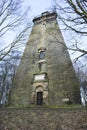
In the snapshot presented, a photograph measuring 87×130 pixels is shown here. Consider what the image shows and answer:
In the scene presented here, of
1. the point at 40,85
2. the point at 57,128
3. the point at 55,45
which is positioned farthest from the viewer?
the point at 55,45

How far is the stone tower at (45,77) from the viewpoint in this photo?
19.5 metres

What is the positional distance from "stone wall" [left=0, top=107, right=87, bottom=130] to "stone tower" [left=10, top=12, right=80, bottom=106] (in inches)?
298

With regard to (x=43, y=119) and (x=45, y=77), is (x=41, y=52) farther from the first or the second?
(x=43, y=119)

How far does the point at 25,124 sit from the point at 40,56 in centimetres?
1264

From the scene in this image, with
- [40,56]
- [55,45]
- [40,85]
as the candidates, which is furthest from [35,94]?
[55,45]

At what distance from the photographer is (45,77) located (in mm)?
20641

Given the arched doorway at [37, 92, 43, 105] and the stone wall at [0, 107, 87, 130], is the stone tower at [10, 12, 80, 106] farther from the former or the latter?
the stone wall at [0, 107, 87, 130]

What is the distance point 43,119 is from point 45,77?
9.77 metres

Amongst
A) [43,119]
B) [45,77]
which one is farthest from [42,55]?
[43,119]

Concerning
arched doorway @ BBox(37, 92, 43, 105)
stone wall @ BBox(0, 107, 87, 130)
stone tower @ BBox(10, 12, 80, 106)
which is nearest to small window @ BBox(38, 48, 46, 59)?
stone tower @ BBox(10, 12, 80, 106)

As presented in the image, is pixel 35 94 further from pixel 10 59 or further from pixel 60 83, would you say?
pixel 10 59

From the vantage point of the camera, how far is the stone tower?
19.5 meters

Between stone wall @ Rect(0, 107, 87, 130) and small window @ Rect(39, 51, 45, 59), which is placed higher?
small window @ Rect(39, 51, 45, 59)

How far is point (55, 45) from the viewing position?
2255 centimetres
